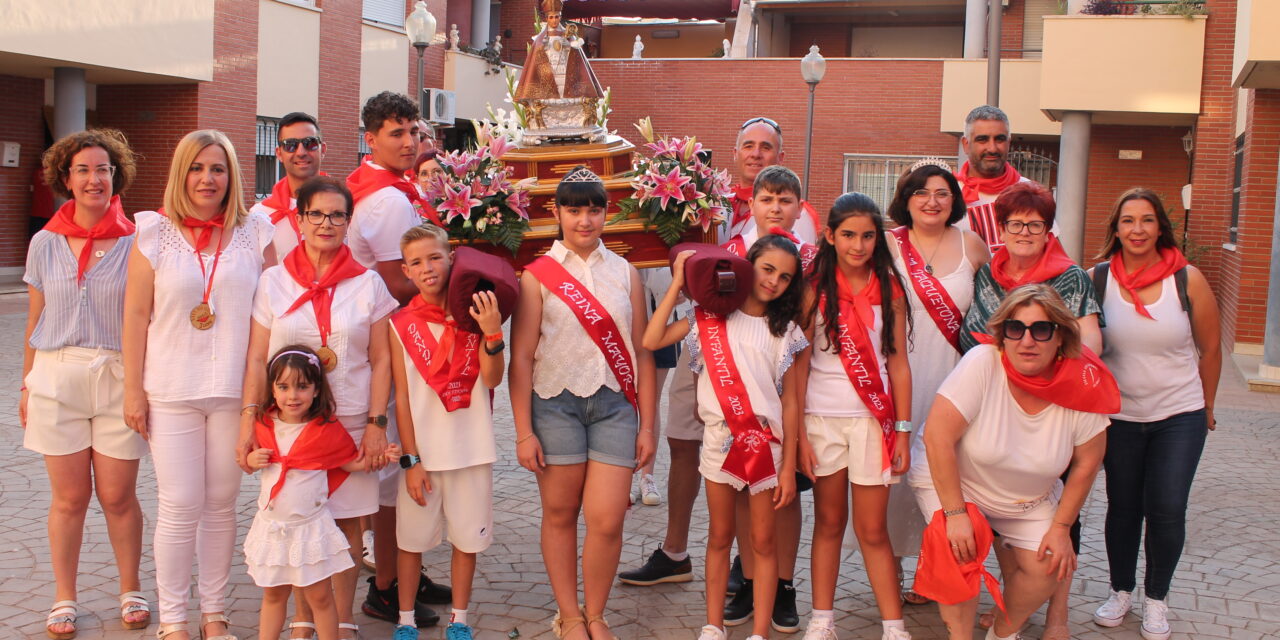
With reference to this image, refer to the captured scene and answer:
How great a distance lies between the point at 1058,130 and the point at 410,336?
63.6ft

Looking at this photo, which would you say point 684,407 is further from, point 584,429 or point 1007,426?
point 1007,426

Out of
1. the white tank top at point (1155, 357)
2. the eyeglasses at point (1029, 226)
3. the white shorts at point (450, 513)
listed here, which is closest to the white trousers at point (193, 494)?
the white shorts at point (450, 513)

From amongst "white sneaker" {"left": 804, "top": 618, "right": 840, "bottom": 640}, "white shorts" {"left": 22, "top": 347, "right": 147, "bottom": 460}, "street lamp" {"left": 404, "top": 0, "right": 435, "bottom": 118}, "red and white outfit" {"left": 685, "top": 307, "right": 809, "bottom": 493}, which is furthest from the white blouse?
"street lamp" {"left": 404, "top": 0, "right": 435, "bottom": 118}

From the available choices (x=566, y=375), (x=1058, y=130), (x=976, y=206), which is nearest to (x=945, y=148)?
(x=1058, y=130)

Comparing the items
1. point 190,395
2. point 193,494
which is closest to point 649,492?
point 193,494

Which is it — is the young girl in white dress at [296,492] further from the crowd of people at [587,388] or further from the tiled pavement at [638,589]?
the tiled pavement at [638,589]

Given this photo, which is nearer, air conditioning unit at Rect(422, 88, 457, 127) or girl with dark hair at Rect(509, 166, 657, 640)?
girl with dark hair at Rect(509, 166, 657, 640)

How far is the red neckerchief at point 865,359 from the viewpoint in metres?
4.20

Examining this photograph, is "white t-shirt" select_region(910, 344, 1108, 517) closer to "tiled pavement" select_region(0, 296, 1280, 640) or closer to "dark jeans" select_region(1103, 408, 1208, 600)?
"dark jeans" select_region(1103, 408, 1208, 600)

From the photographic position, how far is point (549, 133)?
513 centimetres

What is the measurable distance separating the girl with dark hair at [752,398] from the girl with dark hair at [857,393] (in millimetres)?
100

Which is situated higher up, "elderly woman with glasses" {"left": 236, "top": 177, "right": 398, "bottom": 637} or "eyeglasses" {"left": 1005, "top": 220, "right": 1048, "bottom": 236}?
"eyeglasses" {"left": 1005, "top": 220, "right": 1048, "bottom": 236}

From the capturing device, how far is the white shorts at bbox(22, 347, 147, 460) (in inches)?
170

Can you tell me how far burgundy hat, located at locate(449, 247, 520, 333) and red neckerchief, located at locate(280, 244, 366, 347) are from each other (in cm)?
41
